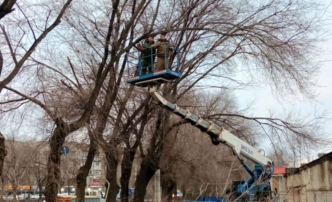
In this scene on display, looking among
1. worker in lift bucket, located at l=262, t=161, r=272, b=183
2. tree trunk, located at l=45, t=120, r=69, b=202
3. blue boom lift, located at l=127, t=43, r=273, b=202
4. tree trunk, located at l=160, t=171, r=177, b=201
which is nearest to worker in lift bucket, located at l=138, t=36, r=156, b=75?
Result: blue boom lift, located at l=127, t=43, r=273, b=202

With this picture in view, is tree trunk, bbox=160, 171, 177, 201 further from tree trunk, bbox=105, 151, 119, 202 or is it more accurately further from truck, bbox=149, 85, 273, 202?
truck, bbox=149, 85, 273, 202

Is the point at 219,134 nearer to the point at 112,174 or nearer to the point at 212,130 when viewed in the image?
the point at 212,130

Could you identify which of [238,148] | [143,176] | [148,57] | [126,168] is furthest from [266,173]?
[126,168]

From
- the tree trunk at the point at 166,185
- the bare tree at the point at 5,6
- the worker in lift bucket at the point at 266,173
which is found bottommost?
the tree trunk at the point at 166,185

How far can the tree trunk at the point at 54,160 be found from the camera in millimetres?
13610

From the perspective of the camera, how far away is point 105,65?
16016 mm

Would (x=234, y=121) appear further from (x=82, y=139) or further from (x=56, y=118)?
(x=56, y=118)

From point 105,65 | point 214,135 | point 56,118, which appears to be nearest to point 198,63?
point 105,65

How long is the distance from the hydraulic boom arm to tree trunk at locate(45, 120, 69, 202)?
10.8 feet

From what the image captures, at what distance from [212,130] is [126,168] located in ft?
35.3

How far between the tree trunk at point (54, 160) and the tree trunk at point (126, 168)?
5906mm

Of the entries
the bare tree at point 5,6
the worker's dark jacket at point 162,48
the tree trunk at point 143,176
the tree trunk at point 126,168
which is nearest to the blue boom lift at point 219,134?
the worker's dark jacket at point 162,48

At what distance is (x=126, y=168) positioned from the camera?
2280 cm

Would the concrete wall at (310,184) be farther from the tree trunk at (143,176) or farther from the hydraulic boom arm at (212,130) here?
the tree trunk at (143,176)
